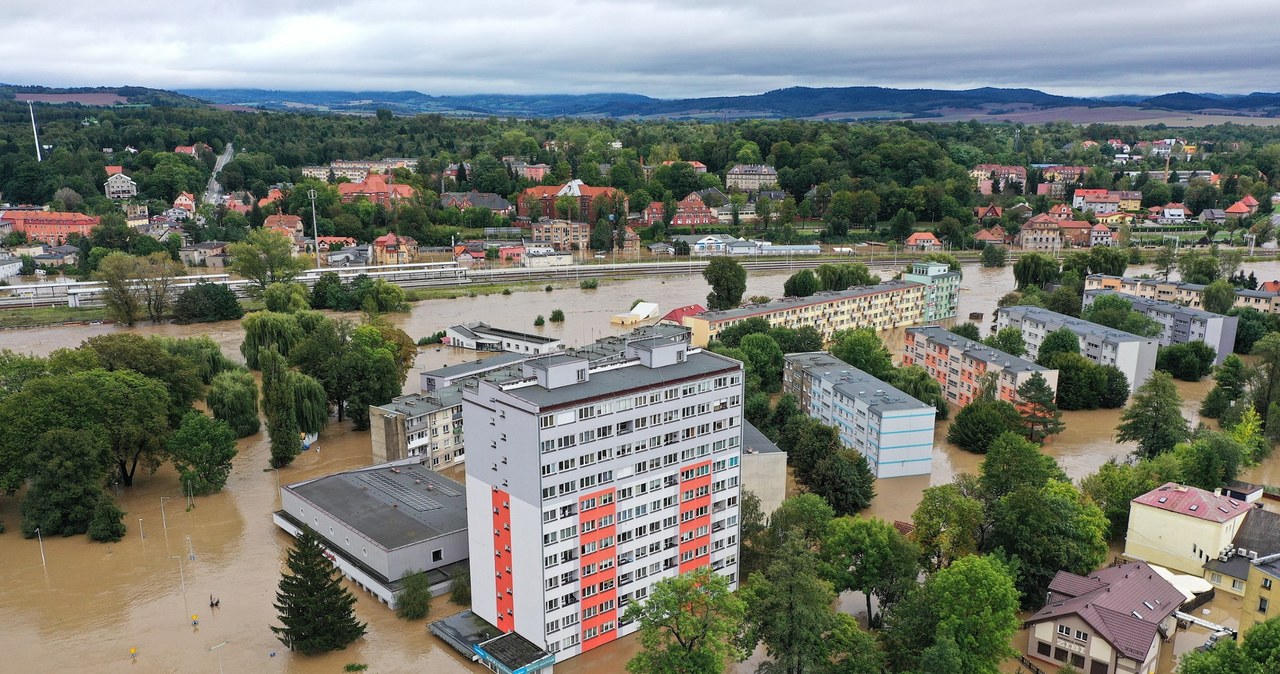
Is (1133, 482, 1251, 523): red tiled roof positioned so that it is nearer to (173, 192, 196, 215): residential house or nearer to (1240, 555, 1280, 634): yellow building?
(1240, 555, 1280, 634): yellow building

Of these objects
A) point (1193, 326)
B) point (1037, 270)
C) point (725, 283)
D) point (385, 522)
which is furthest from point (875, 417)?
point (1037, 270)

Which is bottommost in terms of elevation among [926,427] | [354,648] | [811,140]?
[354,648]

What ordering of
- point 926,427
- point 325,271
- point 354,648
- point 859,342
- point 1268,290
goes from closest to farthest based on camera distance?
point 354,648
point 926,427
point 859,342
point 1268,290
point 325,271

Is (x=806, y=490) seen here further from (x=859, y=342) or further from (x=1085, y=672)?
(x=859, y=342)

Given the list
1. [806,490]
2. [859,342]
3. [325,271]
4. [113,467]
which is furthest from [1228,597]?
[325,271]

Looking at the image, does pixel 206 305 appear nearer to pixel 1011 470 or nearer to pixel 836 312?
pixel 836 312

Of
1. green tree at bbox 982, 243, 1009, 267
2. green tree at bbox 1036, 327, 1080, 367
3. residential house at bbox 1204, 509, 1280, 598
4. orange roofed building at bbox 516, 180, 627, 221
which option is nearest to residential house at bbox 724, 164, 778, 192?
orange roofed building at bbox 516, 180, 627, 221
